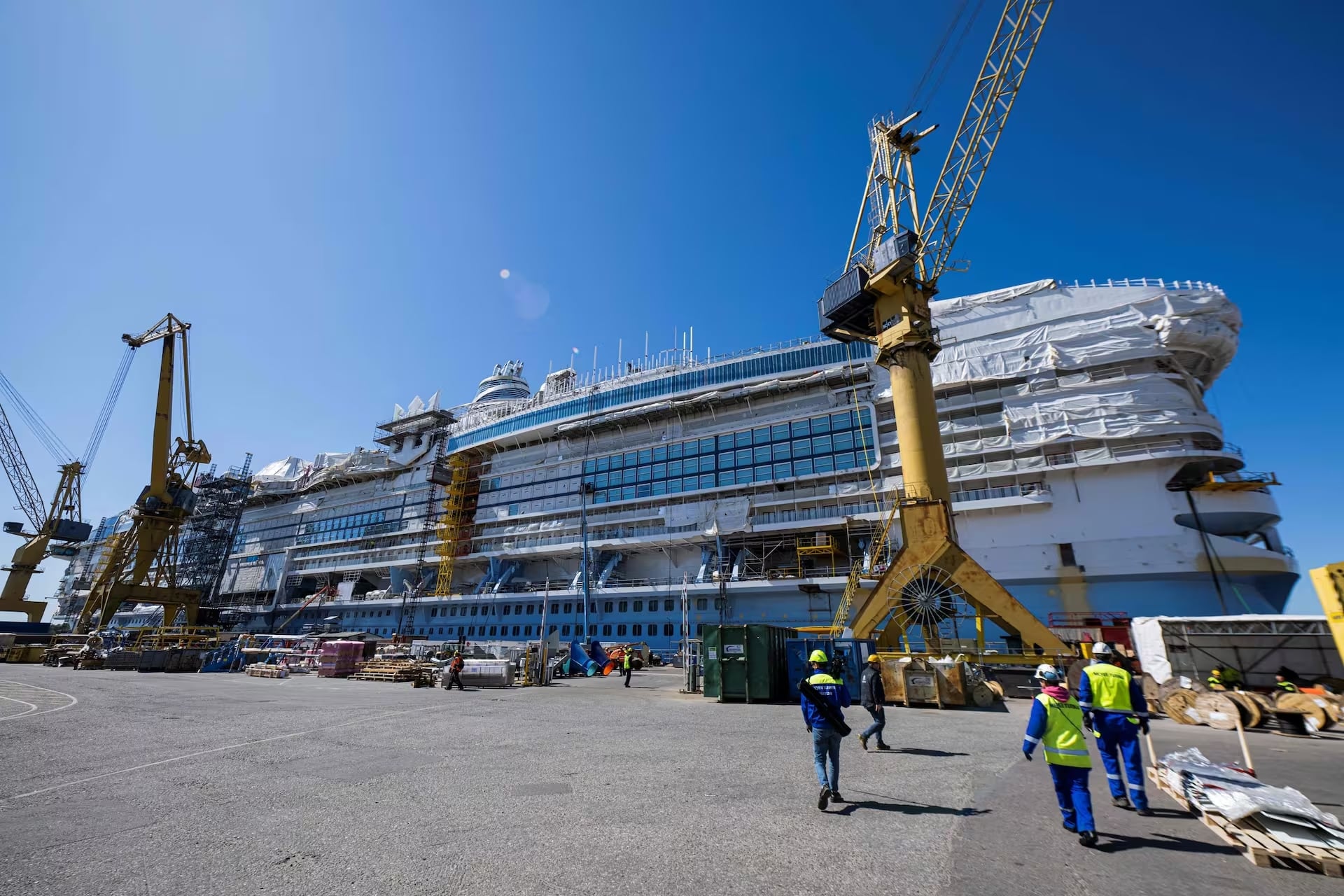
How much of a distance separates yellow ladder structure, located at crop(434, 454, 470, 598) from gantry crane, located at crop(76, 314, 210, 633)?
22059 mm

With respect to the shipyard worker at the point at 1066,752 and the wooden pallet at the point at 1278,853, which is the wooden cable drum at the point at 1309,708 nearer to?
the wooden pallet at the point at 1278,853

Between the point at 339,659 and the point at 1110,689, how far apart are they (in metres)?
31.3

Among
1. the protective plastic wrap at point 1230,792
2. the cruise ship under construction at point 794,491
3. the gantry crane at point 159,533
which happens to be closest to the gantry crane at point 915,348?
the cruise ship under construction at point 794,491

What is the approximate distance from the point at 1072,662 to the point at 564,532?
3619 cm

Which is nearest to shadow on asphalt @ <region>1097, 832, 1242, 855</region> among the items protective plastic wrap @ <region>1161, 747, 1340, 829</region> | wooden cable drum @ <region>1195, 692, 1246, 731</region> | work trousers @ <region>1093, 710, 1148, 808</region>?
protective plastic wrap @ <region>1161, 747, 1340, 829</region>

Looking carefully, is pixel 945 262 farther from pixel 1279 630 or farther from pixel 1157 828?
pixel 1157 828

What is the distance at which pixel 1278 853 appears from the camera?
460 centimetres

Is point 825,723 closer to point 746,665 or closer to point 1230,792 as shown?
point 1230,792

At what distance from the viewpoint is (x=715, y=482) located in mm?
40969

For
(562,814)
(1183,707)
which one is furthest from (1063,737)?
(1183,707)

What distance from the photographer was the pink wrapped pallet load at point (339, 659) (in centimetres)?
2755

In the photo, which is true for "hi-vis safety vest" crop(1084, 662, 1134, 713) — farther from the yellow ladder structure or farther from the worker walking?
the yellow ladder structure

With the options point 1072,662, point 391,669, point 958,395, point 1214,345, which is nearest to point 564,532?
point 391,669

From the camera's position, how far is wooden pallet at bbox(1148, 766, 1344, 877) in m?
4.45
